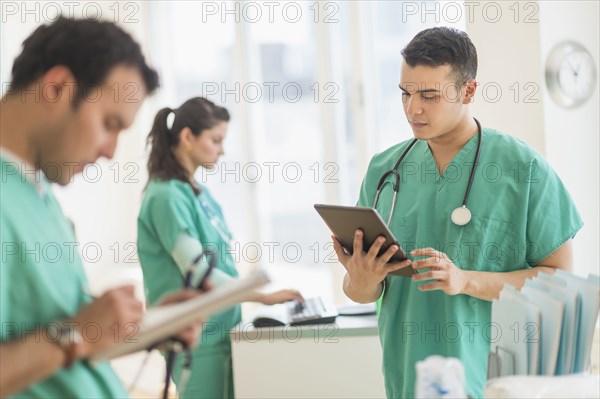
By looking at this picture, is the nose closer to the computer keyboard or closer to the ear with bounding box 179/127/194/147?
the computer keyboard

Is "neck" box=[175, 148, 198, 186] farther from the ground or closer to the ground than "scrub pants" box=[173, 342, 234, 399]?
farther from the ground

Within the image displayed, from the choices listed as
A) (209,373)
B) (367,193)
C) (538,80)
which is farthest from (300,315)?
(538,80)

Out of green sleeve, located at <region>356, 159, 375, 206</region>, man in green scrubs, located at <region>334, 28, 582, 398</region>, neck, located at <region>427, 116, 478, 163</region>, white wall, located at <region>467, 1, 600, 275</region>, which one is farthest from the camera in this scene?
white wall, located at <region>467, 1, 600, 275</region>

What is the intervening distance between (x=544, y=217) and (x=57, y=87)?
114 cm

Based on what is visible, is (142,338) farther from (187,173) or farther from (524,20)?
(524,20)

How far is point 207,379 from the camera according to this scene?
2244 mm

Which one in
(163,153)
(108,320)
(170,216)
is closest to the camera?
(108,320)

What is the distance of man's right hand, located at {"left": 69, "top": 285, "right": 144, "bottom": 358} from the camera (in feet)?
3.11

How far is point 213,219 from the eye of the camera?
7.88ft

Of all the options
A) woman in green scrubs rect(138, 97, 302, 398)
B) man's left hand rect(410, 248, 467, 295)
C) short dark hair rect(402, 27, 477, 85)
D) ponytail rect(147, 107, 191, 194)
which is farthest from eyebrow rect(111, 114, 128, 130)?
ponytail rect(147, 107, 191, 194)

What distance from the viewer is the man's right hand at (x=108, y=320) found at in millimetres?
948

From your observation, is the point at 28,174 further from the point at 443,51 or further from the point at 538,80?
the point at 538,80

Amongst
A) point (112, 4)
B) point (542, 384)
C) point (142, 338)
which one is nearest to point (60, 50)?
point (142, 338)

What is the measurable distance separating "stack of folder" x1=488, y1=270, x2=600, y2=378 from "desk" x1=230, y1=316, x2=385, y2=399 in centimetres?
112
